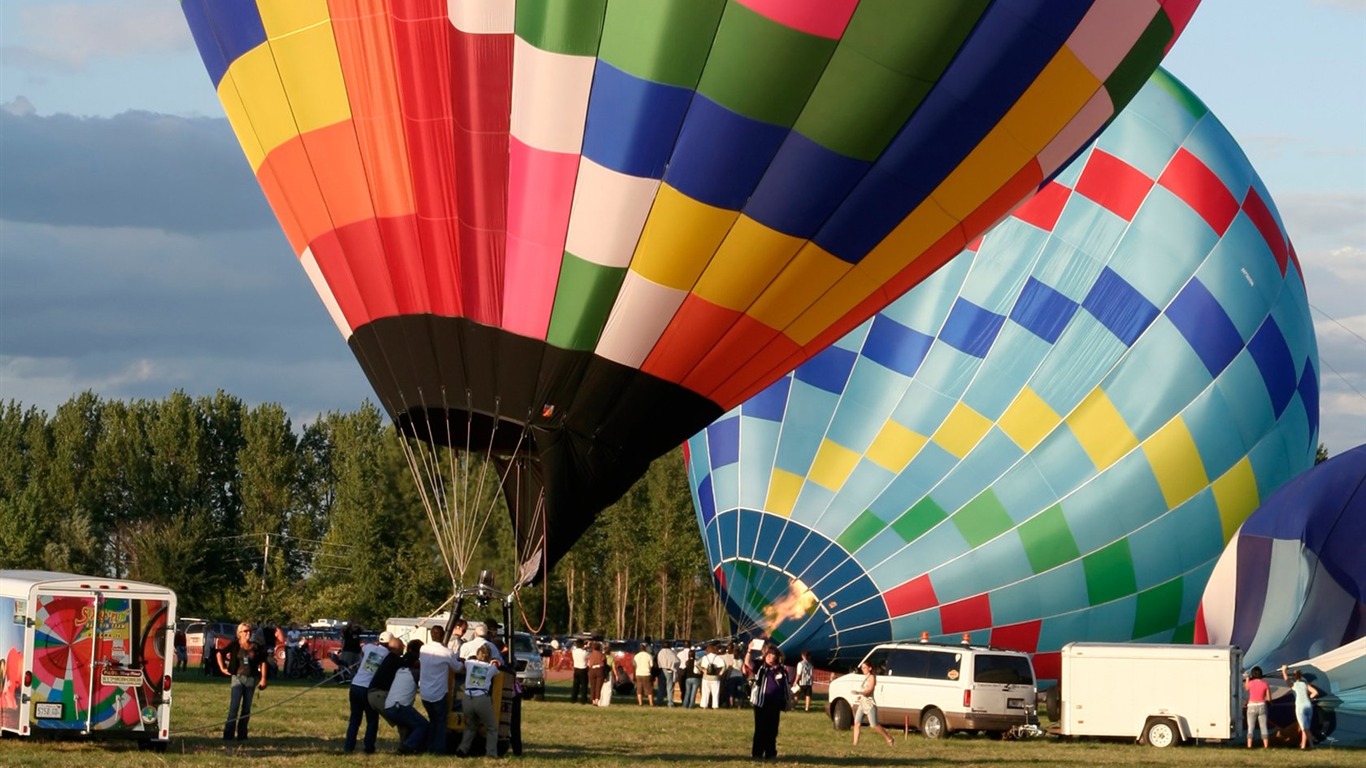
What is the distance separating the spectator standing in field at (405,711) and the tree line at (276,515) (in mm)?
36656

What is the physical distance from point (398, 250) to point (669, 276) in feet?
6.16

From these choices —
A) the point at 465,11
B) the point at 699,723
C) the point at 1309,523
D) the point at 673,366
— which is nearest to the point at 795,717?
the point at 699,723

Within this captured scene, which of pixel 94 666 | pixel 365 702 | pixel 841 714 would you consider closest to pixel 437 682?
pixel 365 702

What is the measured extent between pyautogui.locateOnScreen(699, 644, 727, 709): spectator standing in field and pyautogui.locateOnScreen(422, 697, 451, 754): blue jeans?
11.3 meters

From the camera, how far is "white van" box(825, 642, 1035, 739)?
714 inches

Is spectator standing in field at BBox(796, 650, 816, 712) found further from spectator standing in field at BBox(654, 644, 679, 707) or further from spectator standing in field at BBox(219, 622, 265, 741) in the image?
spectator standing in field at BBox(219, 622, 265, 741)

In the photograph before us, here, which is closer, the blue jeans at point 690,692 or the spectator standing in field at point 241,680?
the spectator standing in field at point 241,680

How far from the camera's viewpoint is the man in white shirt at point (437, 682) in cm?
1204

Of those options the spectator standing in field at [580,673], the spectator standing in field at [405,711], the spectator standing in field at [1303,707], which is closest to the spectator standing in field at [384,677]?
the spectator standing in field at [405,711]

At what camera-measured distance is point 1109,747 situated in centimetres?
1741

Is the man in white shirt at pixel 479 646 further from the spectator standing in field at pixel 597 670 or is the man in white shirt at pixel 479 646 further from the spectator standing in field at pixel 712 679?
the spectator standing in field at pixel 597 670

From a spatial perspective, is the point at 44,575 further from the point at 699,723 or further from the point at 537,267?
the point at 699,723

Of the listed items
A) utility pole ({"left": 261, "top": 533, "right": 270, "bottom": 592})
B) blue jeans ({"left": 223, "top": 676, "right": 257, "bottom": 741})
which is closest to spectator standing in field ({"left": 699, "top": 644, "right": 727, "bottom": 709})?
blue jeans ({"left": 223, "top": 676, "right": 257, "bottom": 741})

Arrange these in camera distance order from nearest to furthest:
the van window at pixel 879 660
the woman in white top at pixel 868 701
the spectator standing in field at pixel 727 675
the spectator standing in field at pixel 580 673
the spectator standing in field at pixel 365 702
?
1. the spectator standing in field at pixel 365 702
2. the woman in white top at pixel 868 701
3. the van window at pixel 879 660
4. the spectator standing in field at pixel 727 675
5. the spectator standing in field at pixel 580 673
